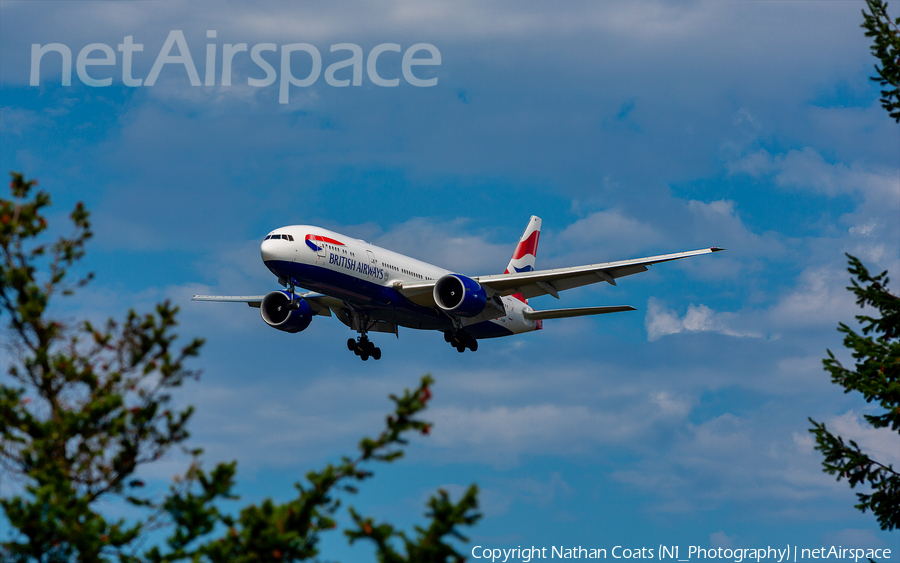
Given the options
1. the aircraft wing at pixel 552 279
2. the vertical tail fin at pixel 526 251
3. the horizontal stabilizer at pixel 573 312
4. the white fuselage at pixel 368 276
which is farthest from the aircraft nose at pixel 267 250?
the vertical tail fin at pixel 526 251

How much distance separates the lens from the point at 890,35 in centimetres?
2373

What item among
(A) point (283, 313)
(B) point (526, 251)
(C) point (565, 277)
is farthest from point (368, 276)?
(B) point (526, 251)

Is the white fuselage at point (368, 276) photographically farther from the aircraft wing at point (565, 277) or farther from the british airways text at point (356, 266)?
the aircraft wing at point (565, 277)

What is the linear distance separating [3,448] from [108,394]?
191 cm

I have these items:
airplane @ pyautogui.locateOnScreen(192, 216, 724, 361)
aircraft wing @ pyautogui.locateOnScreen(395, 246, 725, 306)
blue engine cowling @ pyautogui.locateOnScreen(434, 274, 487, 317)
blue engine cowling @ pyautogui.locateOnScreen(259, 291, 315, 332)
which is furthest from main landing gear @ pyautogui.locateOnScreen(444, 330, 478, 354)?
blue engine cowling @ pyautogui.locateOnScreen(259, 291, 315, 332)

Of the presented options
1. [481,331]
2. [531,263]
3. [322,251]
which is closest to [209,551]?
[322,251]

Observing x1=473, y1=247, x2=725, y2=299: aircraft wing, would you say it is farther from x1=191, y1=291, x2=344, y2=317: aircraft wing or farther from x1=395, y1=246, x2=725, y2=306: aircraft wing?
x1=191, y1=291, x2=344, y2=317: aircraft wing

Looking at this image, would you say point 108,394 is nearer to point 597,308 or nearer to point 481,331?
point 597,308

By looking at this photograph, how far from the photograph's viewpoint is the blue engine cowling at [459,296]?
1676 inches

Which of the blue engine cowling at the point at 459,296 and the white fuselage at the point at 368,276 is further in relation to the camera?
the blue engine cowling at the point at 459,296

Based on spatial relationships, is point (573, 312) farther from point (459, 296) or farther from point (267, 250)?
point (267, 250)

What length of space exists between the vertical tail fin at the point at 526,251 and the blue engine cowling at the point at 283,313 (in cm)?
1498

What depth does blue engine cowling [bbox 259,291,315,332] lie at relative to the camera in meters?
46.5

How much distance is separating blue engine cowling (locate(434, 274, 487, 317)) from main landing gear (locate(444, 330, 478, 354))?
434cm
